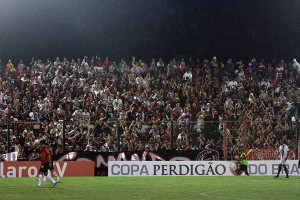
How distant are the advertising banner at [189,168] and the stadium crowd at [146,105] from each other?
42.0 inches

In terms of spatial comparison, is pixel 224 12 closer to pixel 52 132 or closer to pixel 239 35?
pixel 239 35

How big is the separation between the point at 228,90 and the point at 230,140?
23.1 ft

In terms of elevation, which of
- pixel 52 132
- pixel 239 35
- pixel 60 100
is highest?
pixel 239 35

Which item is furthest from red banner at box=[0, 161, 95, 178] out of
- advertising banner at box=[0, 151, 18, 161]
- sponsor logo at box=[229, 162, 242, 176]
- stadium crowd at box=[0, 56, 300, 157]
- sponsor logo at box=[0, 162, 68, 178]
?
sponsor logo at box=[229, 162, 242, 176]

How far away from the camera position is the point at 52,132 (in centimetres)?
2723

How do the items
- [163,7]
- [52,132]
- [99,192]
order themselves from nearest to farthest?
1. [99,192]
2. [52,132]
3. [163,7]

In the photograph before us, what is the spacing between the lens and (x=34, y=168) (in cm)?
2662

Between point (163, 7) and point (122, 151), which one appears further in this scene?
point (163, 7)

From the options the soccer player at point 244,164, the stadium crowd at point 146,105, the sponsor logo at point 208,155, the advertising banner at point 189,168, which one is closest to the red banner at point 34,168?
the stadium crowd at point 146,105

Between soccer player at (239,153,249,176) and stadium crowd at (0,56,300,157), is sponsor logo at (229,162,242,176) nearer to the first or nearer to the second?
soccer player at (239,153,249,176)

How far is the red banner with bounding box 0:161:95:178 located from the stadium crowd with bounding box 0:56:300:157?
2.64ft

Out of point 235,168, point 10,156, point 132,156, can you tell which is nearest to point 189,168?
point 235,168

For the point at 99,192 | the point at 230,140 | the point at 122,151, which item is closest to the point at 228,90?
the point at 230,140

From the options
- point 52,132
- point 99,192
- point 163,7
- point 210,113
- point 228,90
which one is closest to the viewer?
point 99,192
